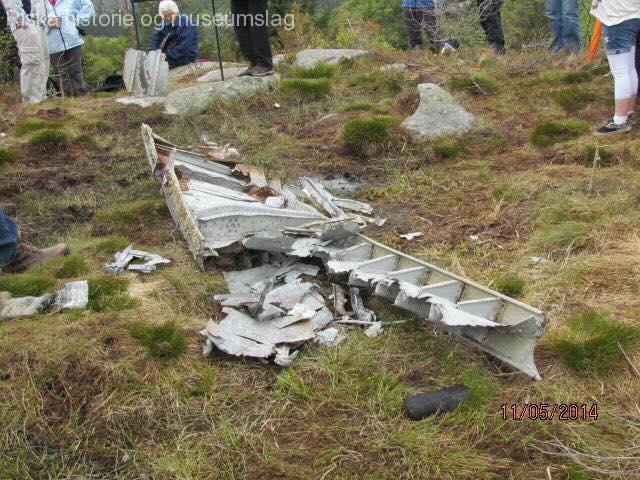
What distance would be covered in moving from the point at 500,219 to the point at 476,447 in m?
2.52

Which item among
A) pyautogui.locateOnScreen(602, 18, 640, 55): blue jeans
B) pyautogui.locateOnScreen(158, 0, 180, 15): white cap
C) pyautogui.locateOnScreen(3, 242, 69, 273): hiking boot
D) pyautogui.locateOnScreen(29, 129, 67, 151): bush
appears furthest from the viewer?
pyautogui.locateOnScreen(158, 0, 180, 15): white cap

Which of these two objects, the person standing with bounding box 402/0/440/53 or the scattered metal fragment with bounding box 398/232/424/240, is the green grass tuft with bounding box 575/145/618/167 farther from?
the person standing with bounding box 402/0/440/53

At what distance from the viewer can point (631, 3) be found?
5102 millimetres

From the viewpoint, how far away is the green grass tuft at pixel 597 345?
9.62 feet

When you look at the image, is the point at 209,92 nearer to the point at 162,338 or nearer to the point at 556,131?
the point at 556,131

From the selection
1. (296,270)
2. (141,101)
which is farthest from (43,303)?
(141,101)

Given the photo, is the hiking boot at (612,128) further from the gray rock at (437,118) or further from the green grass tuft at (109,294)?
the green grass tuft at (109,294)

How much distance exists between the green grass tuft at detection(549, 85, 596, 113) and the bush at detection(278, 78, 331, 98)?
126 inches

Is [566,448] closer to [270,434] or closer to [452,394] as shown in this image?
[452,394]

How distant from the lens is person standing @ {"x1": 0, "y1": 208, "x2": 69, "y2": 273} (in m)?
4.09

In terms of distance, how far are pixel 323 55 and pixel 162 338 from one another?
782cm

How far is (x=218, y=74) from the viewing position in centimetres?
971

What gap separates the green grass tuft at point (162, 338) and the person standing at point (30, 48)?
7133 millimetres

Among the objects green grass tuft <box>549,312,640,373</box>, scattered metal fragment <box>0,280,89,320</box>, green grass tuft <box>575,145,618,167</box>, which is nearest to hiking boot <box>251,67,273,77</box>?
green grass tuft <box>575,145,618,167</box>
